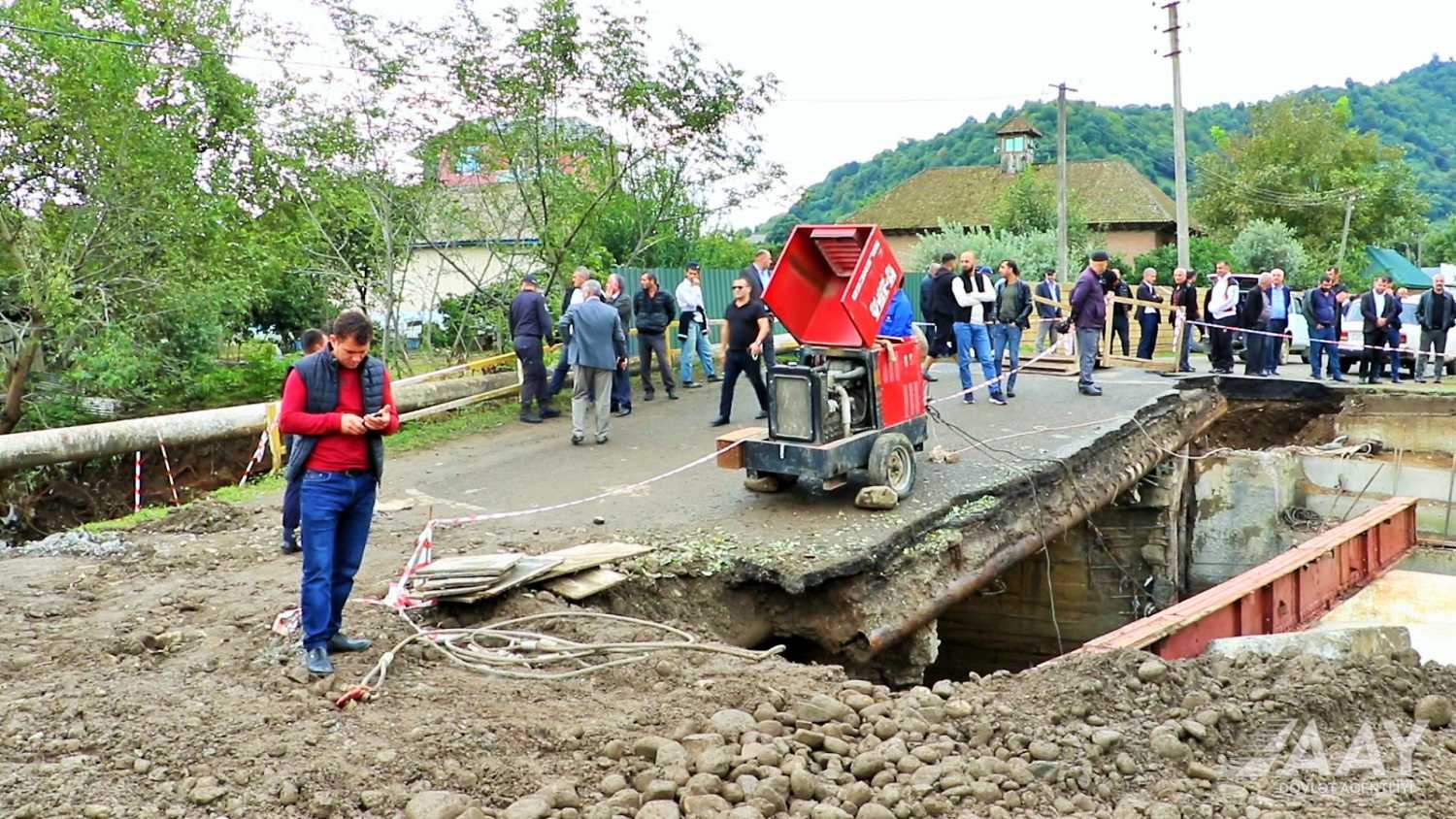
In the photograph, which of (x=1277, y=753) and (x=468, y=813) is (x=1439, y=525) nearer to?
(x=1277, y=753)

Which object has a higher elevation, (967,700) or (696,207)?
(696,207)

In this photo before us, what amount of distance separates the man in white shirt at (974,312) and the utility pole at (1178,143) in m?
9.61

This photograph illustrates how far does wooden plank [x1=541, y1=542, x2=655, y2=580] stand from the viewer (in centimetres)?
657

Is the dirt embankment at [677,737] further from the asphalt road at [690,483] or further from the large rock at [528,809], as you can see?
the asphalt road at [690,483]

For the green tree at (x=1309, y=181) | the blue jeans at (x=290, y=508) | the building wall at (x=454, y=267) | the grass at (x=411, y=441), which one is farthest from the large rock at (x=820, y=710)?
the green tree at (x=1309, y=181)

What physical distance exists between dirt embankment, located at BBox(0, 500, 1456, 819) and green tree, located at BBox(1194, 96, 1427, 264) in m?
39.8

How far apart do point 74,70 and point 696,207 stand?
848 cm

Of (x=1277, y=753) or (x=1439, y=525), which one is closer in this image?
(x=1277, y=753)

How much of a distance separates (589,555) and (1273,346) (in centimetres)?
1129

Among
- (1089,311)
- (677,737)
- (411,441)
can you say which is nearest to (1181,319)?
(1089,311)

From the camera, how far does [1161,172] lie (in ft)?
190

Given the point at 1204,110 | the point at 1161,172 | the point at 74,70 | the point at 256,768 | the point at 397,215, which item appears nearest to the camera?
→ the point at 256,768

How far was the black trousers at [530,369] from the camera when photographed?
39.4ft

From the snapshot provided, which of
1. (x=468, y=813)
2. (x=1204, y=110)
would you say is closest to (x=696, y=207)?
(x=468, y=813)
